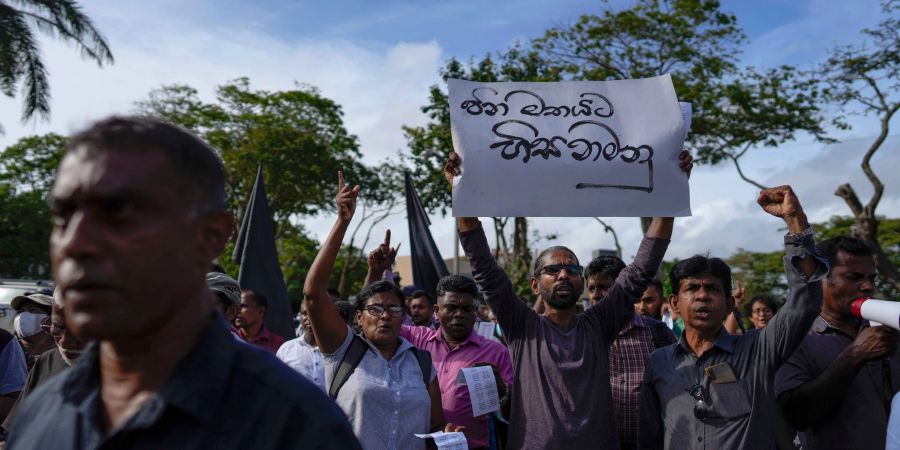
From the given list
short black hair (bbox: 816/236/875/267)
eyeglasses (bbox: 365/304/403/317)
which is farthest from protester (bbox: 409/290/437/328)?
short black hair (bbox: 816/236/875/267)

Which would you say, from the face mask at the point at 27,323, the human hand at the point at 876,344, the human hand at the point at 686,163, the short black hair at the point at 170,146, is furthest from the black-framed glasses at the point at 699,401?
the face mask at the point at 27,323

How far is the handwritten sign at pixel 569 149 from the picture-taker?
13.8 ft

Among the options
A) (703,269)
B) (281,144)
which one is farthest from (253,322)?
(281,144)

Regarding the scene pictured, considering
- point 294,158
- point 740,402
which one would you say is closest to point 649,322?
point 740,402

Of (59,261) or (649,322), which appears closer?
(59,261)

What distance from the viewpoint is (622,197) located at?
427 cm

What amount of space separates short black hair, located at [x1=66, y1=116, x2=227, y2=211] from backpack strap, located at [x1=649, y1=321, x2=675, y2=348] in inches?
158

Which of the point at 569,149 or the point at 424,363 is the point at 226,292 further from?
the point at 569,149

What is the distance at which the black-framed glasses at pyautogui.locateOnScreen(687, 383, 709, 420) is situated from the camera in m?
3.52

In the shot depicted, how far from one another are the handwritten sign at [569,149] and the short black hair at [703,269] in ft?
1.14

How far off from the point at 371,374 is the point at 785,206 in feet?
6.77

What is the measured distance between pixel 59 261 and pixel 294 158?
26.5m

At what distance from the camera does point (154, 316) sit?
1.28 metres

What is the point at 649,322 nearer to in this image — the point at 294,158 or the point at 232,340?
the point at 232,340
